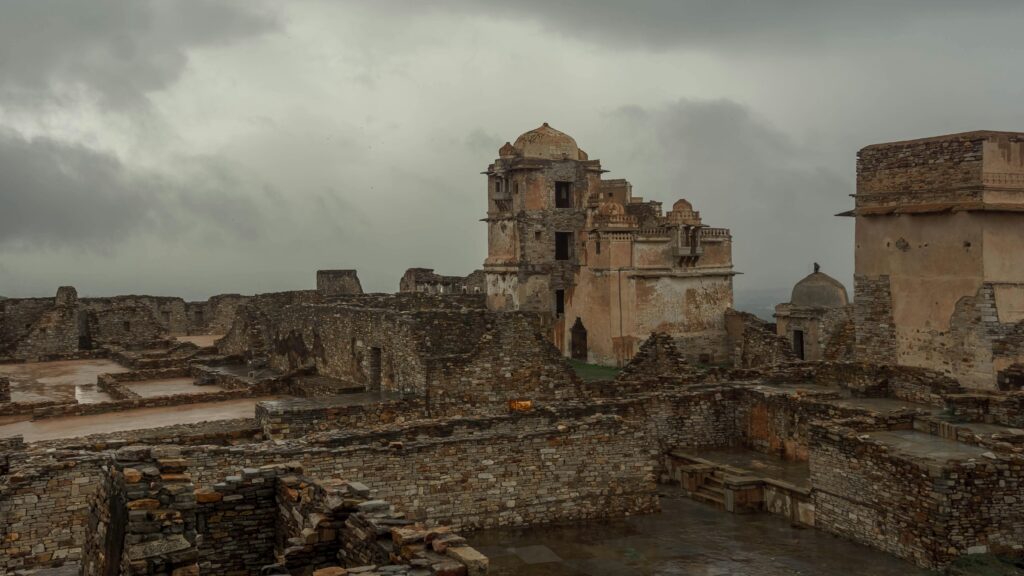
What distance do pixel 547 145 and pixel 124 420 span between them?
26.2m

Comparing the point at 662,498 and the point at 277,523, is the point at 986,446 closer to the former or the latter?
the point at 662,498

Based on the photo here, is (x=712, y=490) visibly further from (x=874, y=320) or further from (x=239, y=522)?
(x=239, y=522)

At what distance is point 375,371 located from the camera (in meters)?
19.3

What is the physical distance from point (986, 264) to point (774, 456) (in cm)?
536

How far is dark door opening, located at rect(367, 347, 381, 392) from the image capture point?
755 inches

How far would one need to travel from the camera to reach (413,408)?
17.0 meters

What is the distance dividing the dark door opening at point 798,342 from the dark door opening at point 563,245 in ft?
37.2

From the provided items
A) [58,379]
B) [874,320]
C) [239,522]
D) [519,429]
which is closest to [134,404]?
[58,379]

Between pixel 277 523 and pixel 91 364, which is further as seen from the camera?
pixel 91 364

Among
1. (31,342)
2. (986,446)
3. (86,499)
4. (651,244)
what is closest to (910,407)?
(986,446)

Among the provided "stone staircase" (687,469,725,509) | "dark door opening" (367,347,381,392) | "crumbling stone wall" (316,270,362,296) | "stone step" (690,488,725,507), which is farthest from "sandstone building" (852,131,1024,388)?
"crumbling stone wall" (316,270,362,296)

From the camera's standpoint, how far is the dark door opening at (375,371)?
19188 mm

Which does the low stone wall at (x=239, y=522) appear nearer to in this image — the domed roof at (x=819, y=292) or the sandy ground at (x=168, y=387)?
the sandy ground at (x=168, y=387)

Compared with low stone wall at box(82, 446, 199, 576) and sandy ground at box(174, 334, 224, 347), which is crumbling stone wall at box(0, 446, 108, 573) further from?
sandy ground at box(174, 334, 224, 347)
